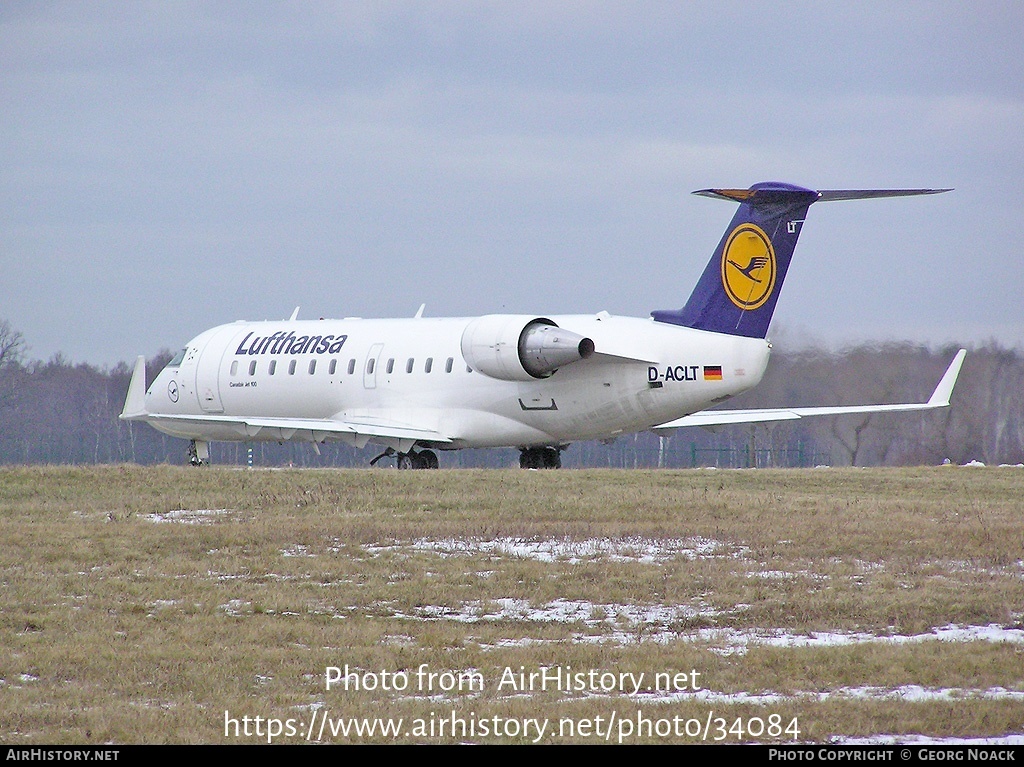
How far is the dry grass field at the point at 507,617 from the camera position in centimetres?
900

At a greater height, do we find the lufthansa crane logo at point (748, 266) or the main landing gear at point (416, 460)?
the lufthansa crane logo at point (748, 266)

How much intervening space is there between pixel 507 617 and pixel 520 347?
14.6 m

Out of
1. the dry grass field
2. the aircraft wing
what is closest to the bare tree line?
the aircraft wing

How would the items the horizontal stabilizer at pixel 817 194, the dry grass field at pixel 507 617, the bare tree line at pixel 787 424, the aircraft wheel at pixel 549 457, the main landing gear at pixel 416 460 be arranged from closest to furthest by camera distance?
1. the dry grass field at pixel 507 617
2. the horizontal stabilizer at pixel 817 194
3. the main landing gear at pixel 416 460
4. the aircraft wheel at pixel 549 457
5. the bare tree line at pixel 787 424

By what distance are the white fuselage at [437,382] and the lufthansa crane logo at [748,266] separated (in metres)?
0.76

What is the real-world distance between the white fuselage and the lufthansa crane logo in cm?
76

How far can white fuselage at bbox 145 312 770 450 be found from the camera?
84.2 feet

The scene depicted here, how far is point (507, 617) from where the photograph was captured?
40.5ft

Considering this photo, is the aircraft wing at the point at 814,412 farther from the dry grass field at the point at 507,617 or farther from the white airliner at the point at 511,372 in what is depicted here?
the dry grass field at the point at 507,617

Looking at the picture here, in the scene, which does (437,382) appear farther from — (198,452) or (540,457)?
(198,452)

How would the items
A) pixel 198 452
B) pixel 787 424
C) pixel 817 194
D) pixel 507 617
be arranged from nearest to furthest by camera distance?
pixel 507 617 < pixel 817 194 < pixel 198 452 < pixel 787 424

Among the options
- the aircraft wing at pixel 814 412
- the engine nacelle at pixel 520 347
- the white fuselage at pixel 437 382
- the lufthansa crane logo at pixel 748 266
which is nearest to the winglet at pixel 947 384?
the aircraft wing at pixel 814 412

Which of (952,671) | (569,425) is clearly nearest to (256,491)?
(569,425)

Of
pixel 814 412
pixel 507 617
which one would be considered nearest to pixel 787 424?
pixel 814 412
